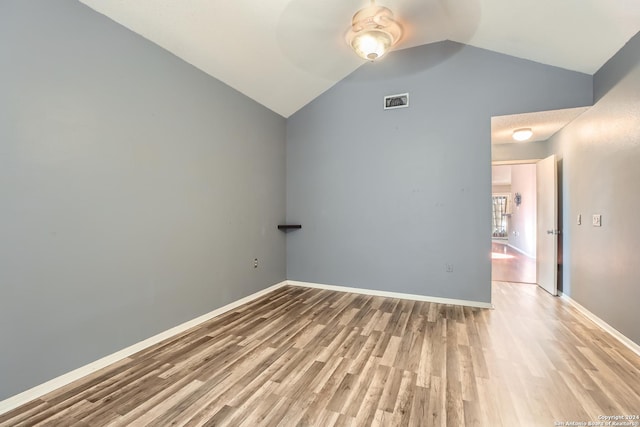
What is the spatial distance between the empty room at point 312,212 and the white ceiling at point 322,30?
3 centimetres

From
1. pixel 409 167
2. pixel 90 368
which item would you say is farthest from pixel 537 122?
pixel 90 368

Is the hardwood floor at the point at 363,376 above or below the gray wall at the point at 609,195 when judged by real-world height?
below

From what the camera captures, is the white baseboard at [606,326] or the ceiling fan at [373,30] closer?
the white baseboard at [606,326]

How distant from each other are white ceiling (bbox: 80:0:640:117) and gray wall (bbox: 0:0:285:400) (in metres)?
0.25

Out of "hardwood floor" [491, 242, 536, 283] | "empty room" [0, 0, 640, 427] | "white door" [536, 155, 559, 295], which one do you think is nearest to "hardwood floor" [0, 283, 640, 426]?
"empty room" [0, 0, 640, 427]

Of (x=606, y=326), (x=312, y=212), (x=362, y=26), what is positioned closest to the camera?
(x=362, y=26)

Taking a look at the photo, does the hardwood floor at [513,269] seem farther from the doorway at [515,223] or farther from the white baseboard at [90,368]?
the white baseboard at [90,368]

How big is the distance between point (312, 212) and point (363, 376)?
285cm

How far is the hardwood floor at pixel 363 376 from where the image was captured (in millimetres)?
1686

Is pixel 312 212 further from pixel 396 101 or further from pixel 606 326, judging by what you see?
pixel 606 326

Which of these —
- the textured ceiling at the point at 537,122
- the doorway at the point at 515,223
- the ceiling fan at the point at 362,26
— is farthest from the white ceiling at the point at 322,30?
the doorway at the point at 515,223

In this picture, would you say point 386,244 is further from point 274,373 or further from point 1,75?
point 1,75

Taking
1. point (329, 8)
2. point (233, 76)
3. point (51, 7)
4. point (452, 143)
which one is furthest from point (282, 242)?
point (51, 7)

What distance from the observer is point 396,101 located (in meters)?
4.04
